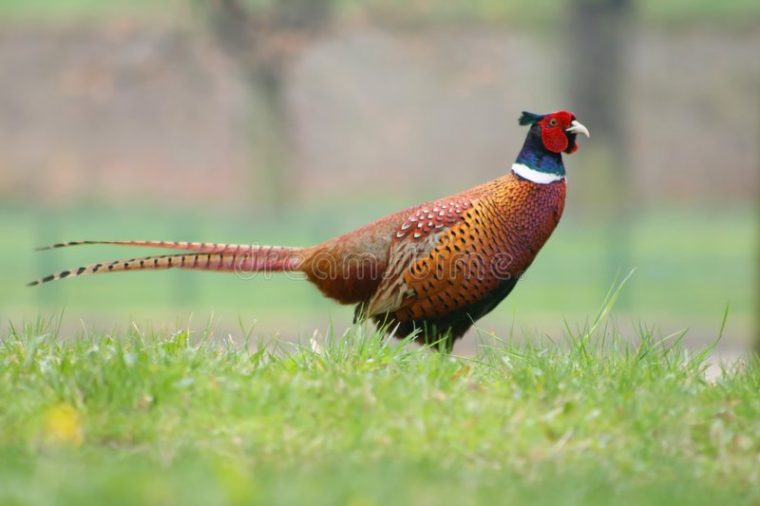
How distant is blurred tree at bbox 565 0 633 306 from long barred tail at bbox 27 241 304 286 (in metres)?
13.3

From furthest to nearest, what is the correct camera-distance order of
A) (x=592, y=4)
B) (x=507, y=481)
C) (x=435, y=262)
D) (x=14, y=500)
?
(x=592, y=4)
(x=435, y=262)
(x=507, y=481)
(x=14, y=500)

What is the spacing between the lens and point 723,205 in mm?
23625

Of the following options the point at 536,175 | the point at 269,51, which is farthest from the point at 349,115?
the point at 536,175

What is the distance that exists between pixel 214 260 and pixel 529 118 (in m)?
1.75

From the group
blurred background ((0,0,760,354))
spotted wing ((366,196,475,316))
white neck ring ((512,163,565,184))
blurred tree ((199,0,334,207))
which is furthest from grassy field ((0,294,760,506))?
blurred tree ((199,0,334,207))

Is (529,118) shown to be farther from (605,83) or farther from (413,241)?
(605,83)

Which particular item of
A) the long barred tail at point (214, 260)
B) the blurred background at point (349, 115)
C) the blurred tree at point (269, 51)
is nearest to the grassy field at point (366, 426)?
the long barred tail at point (214, 260)

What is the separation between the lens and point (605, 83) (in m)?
19.7

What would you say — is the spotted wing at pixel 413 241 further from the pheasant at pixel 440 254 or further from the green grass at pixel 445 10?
the green grass at pixel 445 10

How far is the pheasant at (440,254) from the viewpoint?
5.96 m

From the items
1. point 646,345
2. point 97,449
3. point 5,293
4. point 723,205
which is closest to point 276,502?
point 97,449

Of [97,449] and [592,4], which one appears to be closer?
[97,449]

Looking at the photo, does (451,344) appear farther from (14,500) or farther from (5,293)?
(5,293)

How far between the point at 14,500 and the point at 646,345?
3026mm
